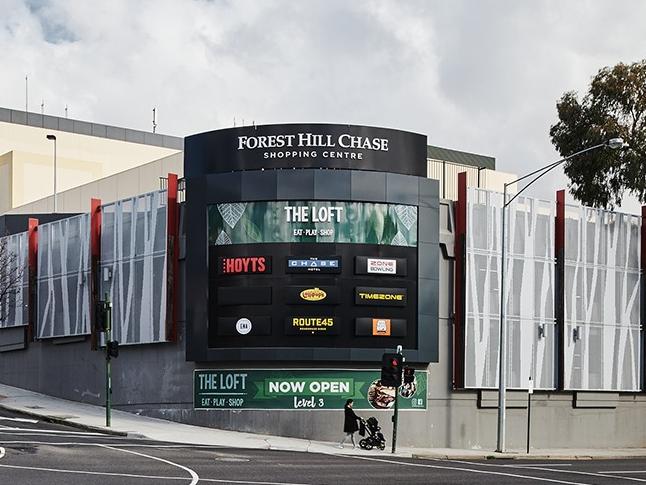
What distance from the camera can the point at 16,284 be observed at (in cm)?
5775

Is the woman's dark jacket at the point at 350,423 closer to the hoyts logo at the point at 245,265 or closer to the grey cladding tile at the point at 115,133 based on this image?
the hoyts logo at the point at 245,265

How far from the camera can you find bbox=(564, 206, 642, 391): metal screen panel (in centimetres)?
5078

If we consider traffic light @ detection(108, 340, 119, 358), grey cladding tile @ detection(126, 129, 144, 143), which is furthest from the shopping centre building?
grey cladding tile @ detection(126, 129, 144, 143)

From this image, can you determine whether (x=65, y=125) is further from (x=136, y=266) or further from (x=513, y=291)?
(x=513, y=291)

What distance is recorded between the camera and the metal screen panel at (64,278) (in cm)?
5266

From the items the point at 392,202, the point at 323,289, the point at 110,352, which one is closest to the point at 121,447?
the point at 110,352

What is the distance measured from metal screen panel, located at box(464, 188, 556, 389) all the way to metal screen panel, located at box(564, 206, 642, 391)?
1164mm

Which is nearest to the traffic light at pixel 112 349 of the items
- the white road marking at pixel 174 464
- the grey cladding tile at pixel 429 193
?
the white road marking at pixel 174 464

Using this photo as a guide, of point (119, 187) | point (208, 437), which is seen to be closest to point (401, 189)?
point (208, 437)

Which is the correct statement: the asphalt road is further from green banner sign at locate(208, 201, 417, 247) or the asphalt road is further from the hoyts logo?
green banner sign at locate(208, 201, 417, 247)

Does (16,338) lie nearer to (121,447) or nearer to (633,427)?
(121,447)

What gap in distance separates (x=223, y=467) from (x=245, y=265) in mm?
15406

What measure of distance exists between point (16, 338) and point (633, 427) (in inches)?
1146

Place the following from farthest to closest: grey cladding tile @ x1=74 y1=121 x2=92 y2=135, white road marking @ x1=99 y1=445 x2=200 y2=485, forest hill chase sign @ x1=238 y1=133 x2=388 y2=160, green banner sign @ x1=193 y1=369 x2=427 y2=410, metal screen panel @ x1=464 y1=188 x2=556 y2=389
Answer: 1. grey cladding tile @ x1=74 y1=121 x2=92 y2=135
2. metal screen panel @ x1=464 y1=188 x2=556 y2=389
3. forest hill chase sign @ x1=238 y1=133 x2=388 y2=160
4. green banner sign @ x1=193 y1=369 x2=427 y2=410
5. white road marking @ x1=99 y1=445 x2=200 y2=485
